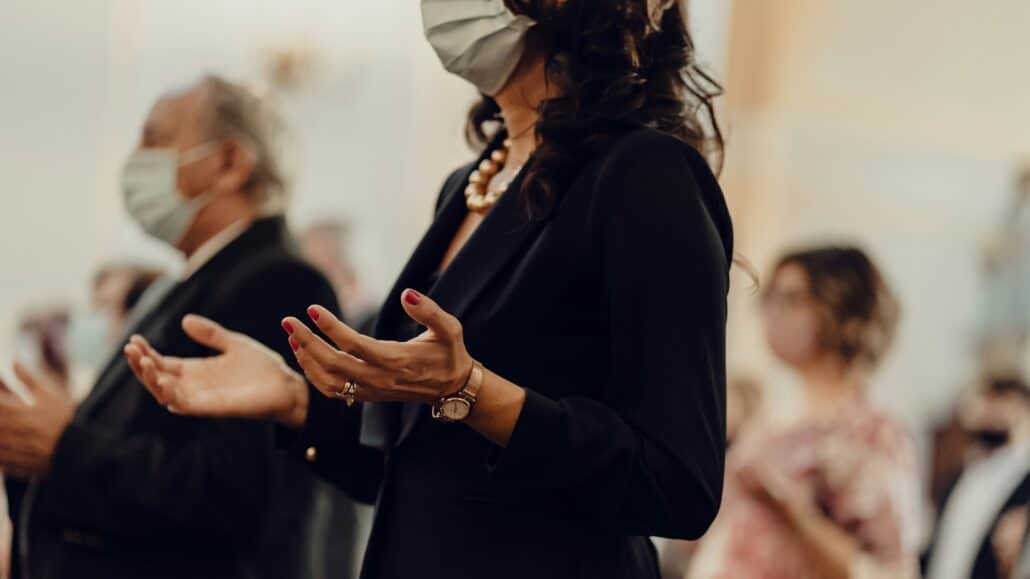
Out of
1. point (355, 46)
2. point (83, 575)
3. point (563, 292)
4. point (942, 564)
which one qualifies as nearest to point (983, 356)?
point (942, 564)

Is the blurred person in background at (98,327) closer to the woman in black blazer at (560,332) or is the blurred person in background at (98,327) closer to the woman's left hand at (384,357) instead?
the woman in black blazer at (560,332)

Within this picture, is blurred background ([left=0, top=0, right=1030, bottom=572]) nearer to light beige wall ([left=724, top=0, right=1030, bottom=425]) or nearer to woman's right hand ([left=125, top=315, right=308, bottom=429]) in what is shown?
light beige wall ([left=724, top=0, right=1030, bottom=425])

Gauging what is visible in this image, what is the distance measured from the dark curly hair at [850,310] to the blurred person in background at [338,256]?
10.6 ft

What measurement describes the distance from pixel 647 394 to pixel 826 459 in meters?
2.32

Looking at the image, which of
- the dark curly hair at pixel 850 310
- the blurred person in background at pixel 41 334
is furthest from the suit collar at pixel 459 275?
the blurred person in background at pixel 41 334

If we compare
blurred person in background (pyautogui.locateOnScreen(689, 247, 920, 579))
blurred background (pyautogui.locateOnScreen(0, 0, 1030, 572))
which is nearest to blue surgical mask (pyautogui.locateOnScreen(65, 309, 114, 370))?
blurred background (pyautogui.locateOnScreen(0, 0, 1030, 572))

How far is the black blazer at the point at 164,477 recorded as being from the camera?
300 cm

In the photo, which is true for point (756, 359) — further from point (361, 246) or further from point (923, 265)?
point (361, 246)

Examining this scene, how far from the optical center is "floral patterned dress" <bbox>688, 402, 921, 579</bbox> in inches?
158

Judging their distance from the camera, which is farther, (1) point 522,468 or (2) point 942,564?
(2) point 942,564

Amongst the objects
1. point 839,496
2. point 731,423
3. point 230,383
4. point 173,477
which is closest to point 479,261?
point 230,383

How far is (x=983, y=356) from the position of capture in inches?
360

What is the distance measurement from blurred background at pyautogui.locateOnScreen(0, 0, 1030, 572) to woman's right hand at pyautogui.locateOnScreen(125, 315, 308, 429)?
20.2 feet

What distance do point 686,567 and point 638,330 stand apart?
14.9 ft
